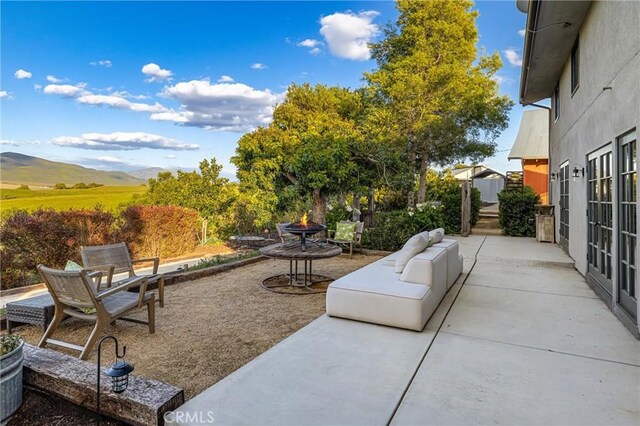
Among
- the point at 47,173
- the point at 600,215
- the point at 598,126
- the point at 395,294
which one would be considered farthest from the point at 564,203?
the point at 47,173

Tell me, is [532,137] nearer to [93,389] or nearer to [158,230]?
[158,230]

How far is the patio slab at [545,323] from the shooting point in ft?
9.68

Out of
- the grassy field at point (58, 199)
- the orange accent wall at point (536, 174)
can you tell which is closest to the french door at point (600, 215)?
the grassy field at point (58, 199)

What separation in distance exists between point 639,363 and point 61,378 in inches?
165

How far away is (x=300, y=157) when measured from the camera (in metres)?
9.52

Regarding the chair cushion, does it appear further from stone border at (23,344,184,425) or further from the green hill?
the green hill

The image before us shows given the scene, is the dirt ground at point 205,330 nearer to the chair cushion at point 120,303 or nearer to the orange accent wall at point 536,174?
the chair cushion at point 120,303

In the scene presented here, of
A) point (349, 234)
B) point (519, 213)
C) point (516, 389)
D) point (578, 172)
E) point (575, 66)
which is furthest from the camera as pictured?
point (519, 213)

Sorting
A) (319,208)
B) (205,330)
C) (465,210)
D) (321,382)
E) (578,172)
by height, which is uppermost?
(578,172)

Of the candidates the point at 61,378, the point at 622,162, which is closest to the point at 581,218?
the point at 622,162

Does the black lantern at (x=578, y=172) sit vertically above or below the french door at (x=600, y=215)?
above

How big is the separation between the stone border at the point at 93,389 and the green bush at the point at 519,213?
10.4 metres

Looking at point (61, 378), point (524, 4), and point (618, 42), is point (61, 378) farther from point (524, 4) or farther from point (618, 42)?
point (524, 4)

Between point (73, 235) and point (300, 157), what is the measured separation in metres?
5.44
